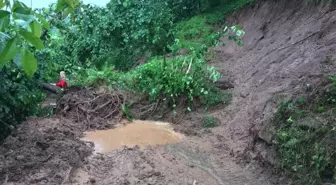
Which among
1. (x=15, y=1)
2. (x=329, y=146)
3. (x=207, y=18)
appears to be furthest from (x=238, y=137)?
(x=207, y=18)

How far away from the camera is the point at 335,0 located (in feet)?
26.9

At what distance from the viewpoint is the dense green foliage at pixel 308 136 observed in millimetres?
4465

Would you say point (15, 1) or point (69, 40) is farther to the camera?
point (69, 40)

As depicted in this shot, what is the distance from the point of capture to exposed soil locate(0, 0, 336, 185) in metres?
5.54

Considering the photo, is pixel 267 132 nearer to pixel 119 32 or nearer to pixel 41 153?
pixel 41 153

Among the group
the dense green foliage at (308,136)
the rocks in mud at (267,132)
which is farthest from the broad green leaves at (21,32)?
the rocks in mud at (267,132)

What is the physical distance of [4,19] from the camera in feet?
3.46

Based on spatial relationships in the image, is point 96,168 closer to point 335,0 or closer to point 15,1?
point 15,1

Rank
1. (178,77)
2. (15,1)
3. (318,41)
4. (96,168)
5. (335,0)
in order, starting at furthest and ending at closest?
(178,77) < (335,0) < (318,41) < (96,168) < (15,1)

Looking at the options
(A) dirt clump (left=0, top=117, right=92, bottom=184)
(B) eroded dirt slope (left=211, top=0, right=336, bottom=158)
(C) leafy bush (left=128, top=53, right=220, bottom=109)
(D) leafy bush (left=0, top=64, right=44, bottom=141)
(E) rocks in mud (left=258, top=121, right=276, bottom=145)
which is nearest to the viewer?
(A) dirt clump (left=0, top=117, right=92, bottom=184)

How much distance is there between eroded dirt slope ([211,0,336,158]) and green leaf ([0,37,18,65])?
16.4 feet

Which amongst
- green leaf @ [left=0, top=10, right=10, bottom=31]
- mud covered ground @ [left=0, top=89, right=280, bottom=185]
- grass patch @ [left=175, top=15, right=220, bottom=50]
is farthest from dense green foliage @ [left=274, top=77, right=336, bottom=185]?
grass patch @ [left=175, top=15, right=220, bottom=50]

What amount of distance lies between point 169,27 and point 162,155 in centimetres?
662

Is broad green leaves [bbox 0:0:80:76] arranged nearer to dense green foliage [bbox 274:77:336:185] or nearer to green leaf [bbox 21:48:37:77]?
green leaf [bbox 21:48:37:77]
